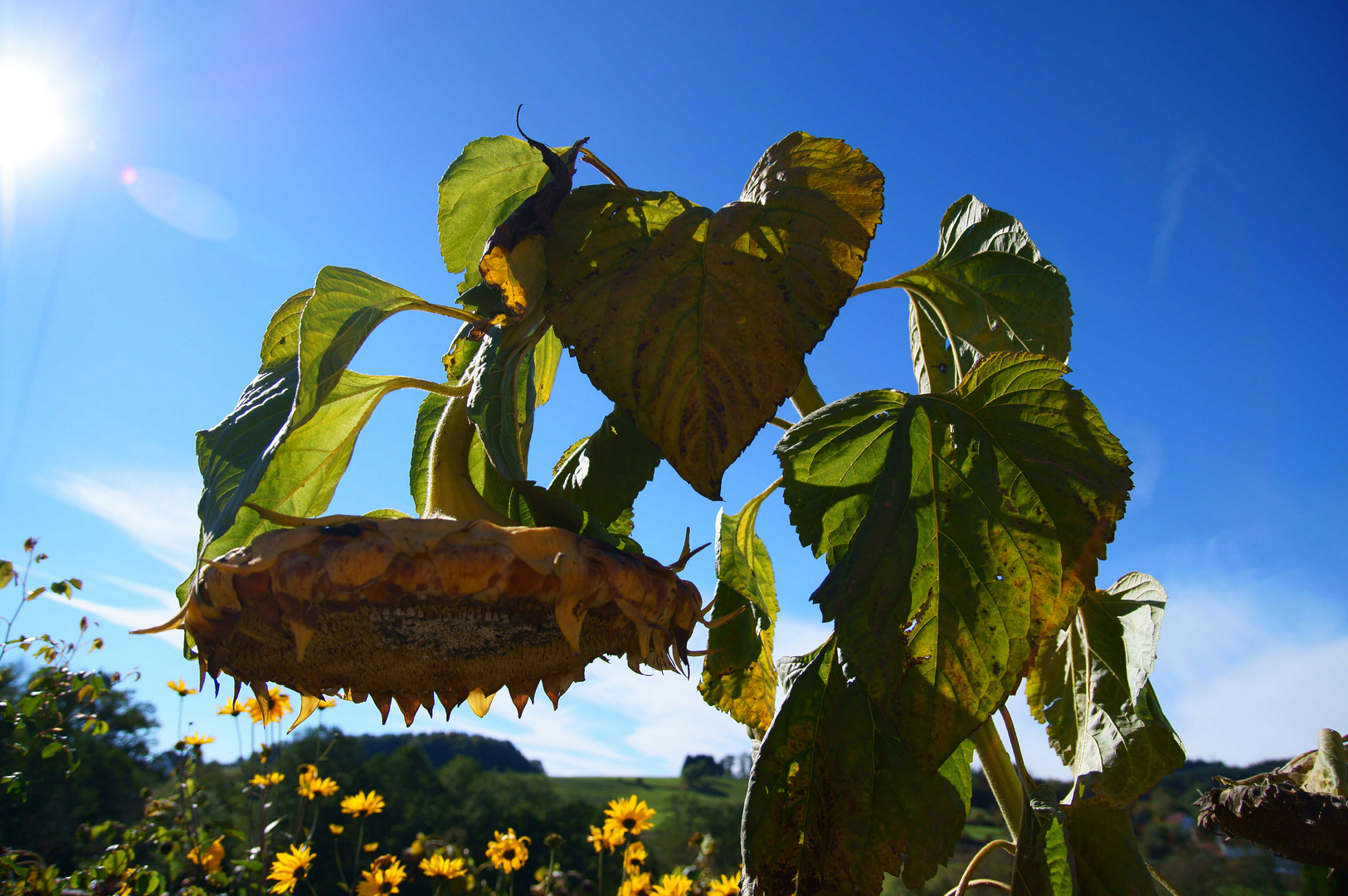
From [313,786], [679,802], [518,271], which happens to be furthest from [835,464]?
[679,802]

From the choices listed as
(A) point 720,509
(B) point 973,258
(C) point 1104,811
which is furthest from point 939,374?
(C) point 1104,811

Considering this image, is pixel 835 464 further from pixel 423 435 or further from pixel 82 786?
pixel 82 786

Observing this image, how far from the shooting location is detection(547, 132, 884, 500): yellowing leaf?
83cm

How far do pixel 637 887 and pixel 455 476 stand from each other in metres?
3.70

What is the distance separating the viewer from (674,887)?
3881mm

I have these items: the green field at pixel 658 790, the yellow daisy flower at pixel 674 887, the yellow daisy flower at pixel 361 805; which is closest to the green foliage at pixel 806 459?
the yellow daisy flower at pixel 674 887

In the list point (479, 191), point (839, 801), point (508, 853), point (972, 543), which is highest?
point (479, 191)

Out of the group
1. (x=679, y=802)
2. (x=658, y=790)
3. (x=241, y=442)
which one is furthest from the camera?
(x=658, y=790)

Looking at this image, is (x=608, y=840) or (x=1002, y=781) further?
(x=608, y=840)

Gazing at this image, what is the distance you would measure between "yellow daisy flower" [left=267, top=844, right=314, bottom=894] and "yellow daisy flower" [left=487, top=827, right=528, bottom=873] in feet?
3.13

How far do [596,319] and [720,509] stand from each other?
811 millimetres

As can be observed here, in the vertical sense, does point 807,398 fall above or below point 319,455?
above

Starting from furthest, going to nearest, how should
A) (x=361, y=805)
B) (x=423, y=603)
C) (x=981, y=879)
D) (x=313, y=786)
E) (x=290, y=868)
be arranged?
(x=361, y=805), (x=313, y=786), (x=290, y=868), (x=981, y=879), (x=423, y=603)

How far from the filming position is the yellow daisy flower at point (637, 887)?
391 centimetres
